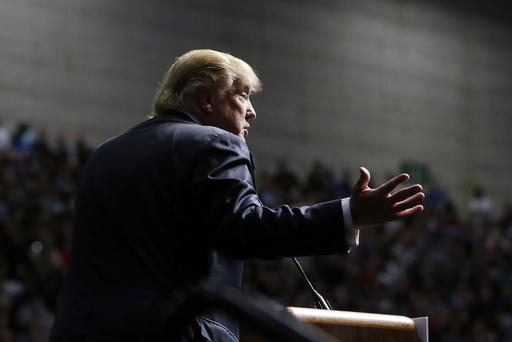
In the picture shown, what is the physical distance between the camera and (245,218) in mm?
1964

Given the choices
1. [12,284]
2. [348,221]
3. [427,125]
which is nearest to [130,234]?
[348,221]

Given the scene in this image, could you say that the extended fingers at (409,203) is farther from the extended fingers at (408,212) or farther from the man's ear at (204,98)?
the man's ear at (204,98)

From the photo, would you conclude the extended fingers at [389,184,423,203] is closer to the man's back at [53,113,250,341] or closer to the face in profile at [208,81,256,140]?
the man's back at [53,113,250,341]

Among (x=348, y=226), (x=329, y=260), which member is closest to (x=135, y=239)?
(x=348, y=226)

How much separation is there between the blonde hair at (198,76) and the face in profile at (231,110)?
2cm

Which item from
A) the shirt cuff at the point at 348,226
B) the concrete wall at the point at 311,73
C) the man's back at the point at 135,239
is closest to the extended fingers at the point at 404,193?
the shirt cuff at the point at 348,226

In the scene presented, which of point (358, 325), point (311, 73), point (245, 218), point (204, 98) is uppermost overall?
point (204, 98)

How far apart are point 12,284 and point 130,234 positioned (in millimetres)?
6338

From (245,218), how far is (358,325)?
42cm

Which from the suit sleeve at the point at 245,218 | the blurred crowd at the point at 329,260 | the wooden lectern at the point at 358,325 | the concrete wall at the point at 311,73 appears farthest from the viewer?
the concrete wall at the point at 311,73

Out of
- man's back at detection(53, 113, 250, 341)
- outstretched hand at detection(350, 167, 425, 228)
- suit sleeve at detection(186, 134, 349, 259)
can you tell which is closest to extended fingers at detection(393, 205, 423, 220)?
outstretched hand at detection(350, 167, 425, 228)

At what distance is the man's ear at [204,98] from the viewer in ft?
7.82

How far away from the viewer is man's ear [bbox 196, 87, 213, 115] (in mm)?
2383

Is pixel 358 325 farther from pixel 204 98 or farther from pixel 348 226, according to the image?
pixel 204 98
